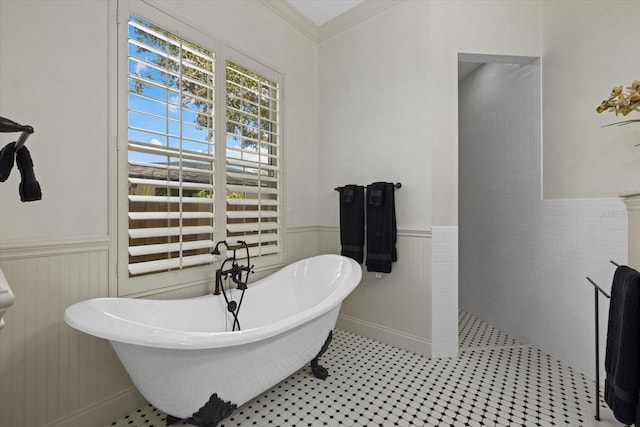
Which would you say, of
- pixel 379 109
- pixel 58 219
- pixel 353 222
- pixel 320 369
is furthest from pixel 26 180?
pixel 379 109

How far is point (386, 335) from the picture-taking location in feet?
8.84

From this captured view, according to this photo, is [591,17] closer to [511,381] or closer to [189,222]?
[511,381]

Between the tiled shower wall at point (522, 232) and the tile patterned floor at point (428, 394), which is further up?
the tiled shower wall at point (522, 232)

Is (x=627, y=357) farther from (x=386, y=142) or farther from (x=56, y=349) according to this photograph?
(x=56, y=349)

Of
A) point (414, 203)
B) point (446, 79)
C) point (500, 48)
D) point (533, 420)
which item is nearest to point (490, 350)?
point (533, 420)

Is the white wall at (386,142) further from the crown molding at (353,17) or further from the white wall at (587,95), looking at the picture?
the white wall at (587,95)

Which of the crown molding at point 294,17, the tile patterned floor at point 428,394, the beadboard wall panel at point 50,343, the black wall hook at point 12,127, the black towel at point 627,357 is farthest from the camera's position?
the crown molding at point 294,17

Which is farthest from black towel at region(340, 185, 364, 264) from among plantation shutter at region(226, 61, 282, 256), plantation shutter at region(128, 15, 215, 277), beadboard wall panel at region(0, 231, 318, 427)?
beadboard wall panel at region(0, 231, 318, 427)

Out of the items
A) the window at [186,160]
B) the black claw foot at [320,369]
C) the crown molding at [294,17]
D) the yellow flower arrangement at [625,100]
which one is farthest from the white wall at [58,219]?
the yellow flower arrangement at [625,100]

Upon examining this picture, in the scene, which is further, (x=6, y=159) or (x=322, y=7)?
(x=322, y=7)

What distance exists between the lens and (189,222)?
2066 mm

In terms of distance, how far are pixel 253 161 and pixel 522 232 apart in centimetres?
241

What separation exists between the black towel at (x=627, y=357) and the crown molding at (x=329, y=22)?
2590 mm

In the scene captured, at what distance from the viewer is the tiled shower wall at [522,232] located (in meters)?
2.04
